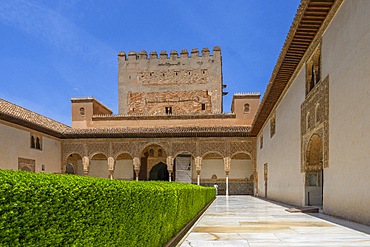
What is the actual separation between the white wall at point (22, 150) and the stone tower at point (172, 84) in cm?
875

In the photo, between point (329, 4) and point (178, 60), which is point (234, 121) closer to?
point (178, 60)

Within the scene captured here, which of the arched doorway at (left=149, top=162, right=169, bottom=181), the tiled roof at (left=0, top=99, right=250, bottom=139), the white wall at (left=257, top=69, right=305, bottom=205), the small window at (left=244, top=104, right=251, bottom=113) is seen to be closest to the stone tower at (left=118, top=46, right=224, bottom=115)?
the small window at (left=244, top=104, right=251, bottom=113)

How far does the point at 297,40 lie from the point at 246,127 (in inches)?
519

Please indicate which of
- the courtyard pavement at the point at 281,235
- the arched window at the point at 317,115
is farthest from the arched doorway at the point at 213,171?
the courtyard pavement at the point at 281,235

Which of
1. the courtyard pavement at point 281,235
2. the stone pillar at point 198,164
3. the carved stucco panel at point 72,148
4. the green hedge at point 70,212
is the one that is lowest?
the stone pillar at point 198,164

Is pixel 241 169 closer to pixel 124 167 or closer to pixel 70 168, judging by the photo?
pixel 124 167

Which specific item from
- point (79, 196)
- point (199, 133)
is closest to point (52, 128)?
point (199, 133)

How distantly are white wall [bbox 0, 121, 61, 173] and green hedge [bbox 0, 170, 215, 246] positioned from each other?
14566mm

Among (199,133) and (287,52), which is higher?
(287,52)

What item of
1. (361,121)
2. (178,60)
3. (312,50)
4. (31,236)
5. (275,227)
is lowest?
(275,227)

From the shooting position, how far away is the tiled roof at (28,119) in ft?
51.1

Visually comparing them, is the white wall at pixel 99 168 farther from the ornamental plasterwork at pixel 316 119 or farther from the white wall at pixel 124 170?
the ornamental plasterwork at pixel 316 119

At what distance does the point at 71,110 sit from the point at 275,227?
2143 cm

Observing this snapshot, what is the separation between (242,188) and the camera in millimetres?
22406
